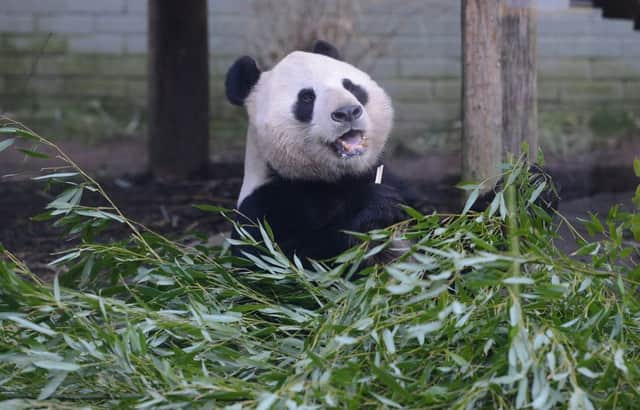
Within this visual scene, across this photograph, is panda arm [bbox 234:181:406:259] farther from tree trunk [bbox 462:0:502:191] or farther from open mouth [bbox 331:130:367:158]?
tree trunk [bbox 462:0:502:191]

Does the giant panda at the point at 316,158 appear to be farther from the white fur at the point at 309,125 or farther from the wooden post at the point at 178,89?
the wooden post at the point at 178,89

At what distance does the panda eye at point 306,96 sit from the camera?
3375mm

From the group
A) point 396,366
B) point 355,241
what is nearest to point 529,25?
point 355,241

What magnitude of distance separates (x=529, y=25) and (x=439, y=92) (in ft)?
18.1

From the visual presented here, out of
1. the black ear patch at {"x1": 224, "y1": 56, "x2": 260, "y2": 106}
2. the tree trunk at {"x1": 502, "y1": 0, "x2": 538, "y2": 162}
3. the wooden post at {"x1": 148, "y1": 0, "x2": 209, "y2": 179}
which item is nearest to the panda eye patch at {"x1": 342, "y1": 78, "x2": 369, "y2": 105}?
the black ear patch at {"x1": 224, "y1": 56, "x2": 260, "y2": 106}

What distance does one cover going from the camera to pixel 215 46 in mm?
9656

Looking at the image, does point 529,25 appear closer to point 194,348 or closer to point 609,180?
point 194,348

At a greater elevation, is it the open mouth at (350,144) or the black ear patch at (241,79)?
the black ear patch at (241,79)

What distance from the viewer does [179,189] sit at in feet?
22.9

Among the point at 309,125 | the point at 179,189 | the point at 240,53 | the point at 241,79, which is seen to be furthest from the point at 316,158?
the point at 240,53

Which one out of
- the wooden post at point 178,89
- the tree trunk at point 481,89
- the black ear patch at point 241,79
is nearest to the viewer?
the black ear patch at point 241,79

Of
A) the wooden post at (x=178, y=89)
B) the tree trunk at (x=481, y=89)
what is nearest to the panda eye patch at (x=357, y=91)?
the tree trunk at (x=481, y=89)

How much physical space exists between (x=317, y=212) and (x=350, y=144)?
0.29 meters

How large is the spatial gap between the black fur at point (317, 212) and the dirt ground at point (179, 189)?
1.16 metres
